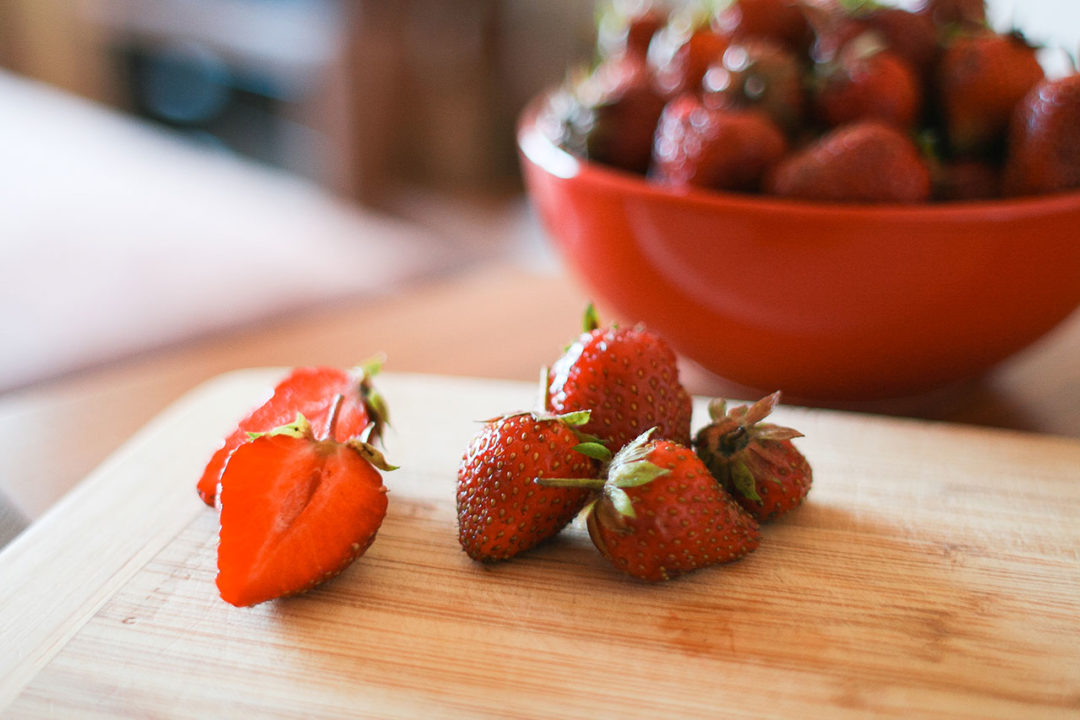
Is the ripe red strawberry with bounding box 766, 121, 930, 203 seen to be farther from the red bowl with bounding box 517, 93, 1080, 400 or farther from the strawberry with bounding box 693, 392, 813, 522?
the strawberry with bounding box 693, 392, 813, 522

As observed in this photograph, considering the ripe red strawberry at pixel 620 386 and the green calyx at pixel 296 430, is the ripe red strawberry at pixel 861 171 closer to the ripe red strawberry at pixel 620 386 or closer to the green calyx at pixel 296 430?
the ripe red strawberry at pixel 620 386

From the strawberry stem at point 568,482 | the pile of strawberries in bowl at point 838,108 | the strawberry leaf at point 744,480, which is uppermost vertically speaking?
the pile of strawberries in bowl at point 838,108

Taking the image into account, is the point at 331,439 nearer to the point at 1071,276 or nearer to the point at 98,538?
the point at 98,538

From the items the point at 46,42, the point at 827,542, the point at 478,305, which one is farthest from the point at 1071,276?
the point at 46,42

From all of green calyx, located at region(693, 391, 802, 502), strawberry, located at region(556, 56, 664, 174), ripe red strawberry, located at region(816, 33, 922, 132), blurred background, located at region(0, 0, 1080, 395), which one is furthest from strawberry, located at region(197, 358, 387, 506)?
blurred background, located at region(0, 0, 1080, 395)

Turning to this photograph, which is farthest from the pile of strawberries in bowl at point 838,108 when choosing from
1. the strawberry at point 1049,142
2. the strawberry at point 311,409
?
the strawberry at point 311,409

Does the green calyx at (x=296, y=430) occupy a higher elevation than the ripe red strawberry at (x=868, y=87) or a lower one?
lower
